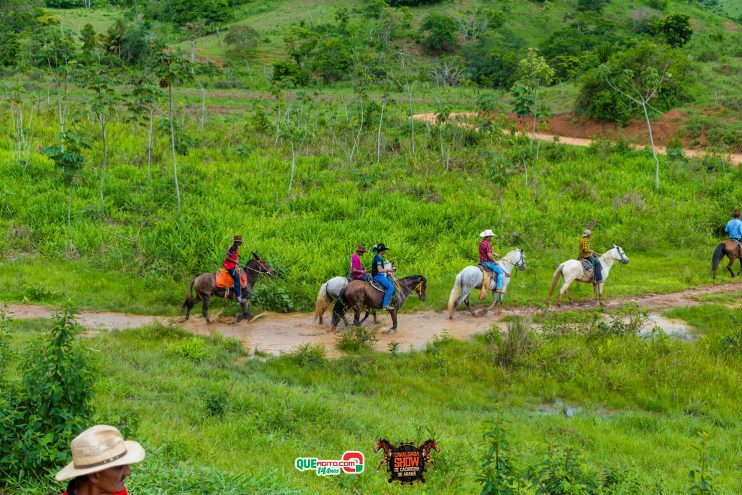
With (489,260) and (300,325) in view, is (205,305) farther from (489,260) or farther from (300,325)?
(489,260)

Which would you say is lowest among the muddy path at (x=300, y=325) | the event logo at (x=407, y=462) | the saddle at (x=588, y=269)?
the muddy path at (x=300, y=325)

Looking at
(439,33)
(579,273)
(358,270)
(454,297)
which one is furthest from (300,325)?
(439,33)

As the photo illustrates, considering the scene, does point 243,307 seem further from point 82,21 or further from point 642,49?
point 82,21

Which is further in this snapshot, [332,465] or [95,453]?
[332,465]

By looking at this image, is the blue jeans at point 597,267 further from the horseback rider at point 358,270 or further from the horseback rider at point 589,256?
the horseback rider at point 358,270

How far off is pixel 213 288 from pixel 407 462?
8.33 metres

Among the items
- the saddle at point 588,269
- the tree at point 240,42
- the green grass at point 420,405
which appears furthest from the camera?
the tree at point 240,42

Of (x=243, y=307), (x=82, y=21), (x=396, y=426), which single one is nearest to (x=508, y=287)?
(x=243, y=307)

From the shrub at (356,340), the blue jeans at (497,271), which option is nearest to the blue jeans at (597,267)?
the blue jeans at (497,271)

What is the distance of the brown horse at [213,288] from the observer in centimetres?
1406

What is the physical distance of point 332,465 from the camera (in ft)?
22.8

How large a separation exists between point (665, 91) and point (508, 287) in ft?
70.1

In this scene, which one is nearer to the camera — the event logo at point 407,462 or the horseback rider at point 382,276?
the event logo at point 407,462

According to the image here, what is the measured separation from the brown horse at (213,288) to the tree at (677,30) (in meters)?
42.4
